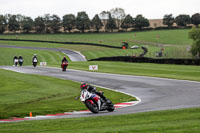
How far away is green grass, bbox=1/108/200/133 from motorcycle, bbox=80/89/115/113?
2.00 m

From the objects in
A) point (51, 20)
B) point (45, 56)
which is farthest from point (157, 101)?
point (51, 20)

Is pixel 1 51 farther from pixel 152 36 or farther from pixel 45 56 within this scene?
pixel 152 36

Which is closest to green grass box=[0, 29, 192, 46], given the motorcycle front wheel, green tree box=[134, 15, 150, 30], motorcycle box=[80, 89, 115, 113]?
green tree box=[134, 15, 150, 30]

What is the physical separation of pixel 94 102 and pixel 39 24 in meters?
135

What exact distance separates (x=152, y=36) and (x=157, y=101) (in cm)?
10687

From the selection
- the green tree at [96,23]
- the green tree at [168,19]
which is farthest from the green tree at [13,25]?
the green tree at [168,19]

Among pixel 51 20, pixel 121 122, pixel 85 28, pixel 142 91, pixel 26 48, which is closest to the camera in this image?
pixel 121 122

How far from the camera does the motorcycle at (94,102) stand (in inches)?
521

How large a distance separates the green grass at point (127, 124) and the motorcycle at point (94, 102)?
78.7 inches

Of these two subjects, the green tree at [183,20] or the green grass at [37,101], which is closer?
the green grass at [37,101]

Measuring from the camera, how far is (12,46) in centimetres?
9162

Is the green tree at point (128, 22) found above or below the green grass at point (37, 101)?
above

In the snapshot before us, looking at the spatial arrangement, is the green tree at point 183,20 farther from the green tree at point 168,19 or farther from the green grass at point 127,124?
the green grass at point 127,124

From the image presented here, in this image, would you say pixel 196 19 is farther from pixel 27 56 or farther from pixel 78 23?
pixel 27 56
